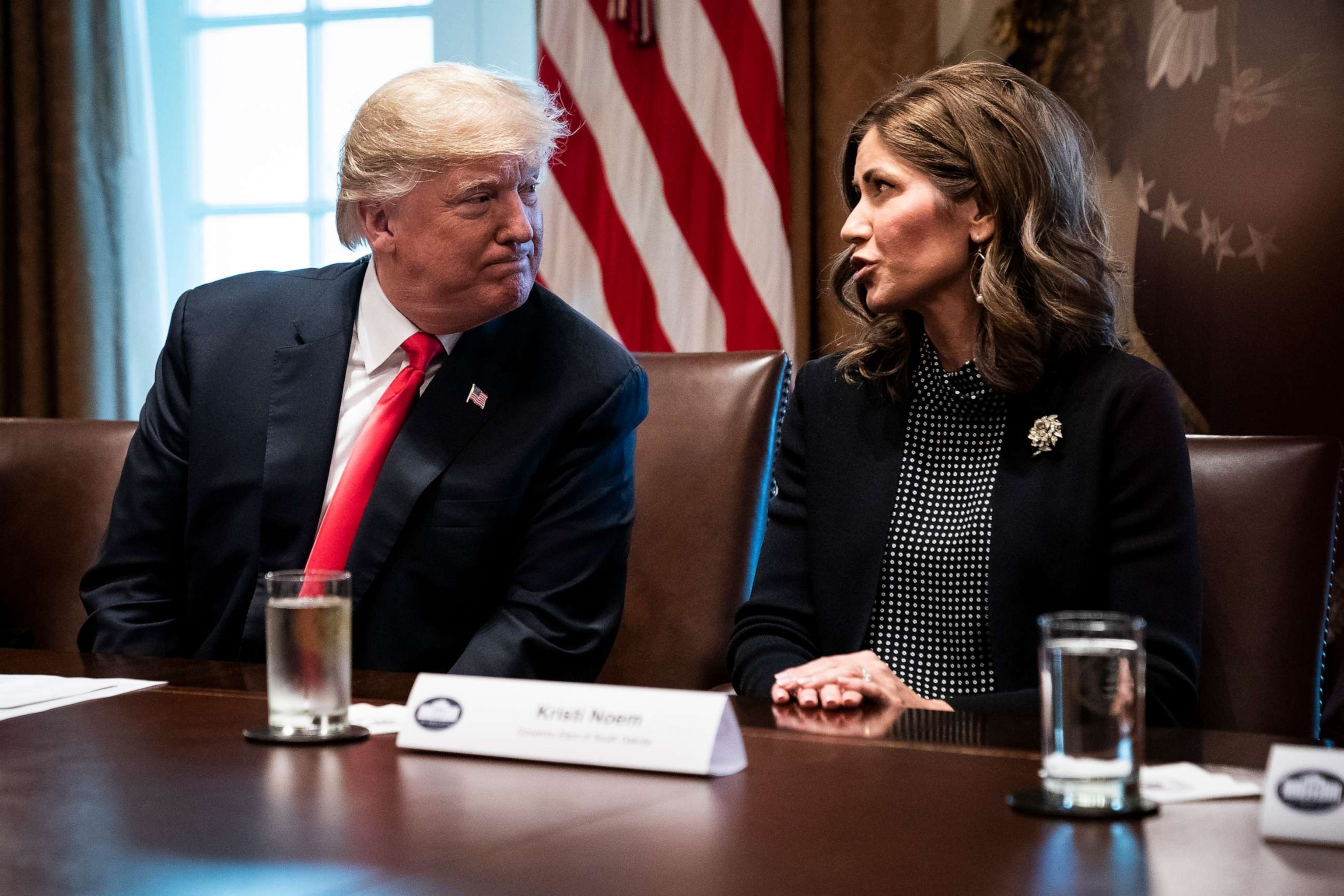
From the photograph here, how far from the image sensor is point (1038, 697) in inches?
62.5

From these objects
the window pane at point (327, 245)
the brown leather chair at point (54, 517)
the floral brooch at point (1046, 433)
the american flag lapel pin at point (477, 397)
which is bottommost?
the brown leather chair at point (54, 517)

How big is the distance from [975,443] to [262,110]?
2.94 metres

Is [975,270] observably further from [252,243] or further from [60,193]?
[60,193]

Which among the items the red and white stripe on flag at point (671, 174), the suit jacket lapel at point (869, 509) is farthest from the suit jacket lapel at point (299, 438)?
the red and white stripe on flag at point (671, 174)

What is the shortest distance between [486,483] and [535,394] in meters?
0.16

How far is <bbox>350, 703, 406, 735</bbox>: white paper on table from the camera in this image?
3.84ft

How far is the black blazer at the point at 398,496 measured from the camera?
1.96 m

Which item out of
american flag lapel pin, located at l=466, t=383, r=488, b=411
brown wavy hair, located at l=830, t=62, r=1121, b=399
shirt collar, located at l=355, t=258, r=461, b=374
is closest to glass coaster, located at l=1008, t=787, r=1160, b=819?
brown wavy hair, located at l=830, t=62, r=1121, b=399

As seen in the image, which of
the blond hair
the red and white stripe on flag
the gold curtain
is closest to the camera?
the blond hair

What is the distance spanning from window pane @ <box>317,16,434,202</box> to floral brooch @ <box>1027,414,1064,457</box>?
262 cm

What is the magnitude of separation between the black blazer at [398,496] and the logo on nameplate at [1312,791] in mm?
1169

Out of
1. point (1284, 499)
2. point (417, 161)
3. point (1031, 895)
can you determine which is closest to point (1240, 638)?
point (1284, 499)

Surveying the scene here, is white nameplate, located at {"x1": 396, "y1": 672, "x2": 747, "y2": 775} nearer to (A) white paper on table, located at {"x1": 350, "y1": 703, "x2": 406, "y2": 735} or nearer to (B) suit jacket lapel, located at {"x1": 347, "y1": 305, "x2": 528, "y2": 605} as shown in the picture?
(A) white paper on table, located at {"x1": 350, "y1": 703, "x2": 406, "y2": 735}

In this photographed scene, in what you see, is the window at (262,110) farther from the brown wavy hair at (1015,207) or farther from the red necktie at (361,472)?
the brown wavy hair at (1015,207)
